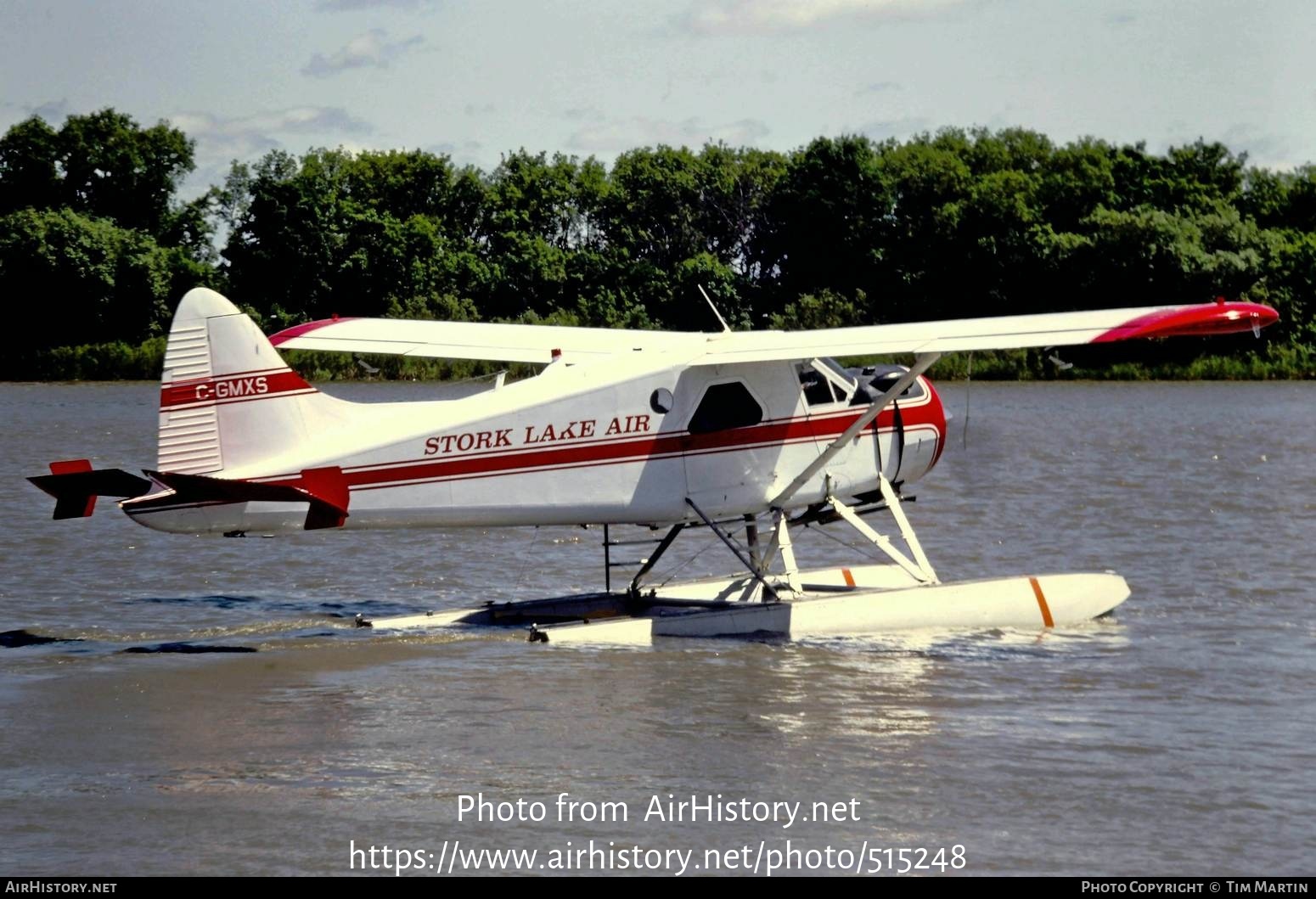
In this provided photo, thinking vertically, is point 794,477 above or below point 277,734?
above

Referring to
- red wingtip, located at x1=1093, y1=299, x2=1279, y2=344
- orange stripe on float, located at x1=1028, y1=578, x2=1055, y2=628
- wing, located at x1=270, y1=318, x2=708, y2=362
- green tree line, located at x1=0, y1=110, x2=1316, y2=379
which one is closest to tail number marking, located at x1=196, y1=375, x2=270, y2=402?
wing, located at x1=270, y1=318, x2=708, y2=362

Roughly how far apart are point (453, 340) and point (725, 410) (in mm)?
2699

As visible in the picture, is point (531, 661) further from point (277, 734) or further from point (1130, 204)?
point (1130, 204)

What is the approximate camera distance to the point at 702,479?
11.9m

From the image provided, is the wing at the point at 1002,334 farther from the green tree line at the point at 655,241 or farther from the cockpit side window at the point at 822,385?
the green tree line at the point at 655,241

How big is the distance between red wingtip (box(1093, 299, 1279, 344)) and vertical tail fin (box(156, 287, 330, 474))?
5.24 metres

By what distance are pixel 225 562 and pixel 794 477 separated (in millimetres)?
6034

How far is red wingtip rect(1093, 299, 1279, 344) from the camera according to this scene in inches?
436

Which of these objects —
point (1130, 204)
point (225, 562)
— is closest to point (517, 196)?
point (1130, 204)

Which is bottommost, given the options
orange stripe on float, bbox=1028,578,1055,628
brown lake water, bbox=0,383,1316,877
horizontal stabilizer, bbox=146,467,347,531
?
brown lake water, bbox=0,383,1316,877

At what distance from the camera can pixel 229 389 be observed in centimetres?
1073

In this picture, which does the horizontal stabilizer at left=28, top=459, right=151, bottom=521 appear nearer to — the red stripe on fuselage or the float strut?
the red stripe on fuselage

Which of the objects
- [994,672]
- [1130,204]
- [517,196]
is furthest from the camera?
[517,196]

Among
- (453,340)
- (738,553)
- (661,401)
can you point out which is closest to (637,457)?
(661,401)
